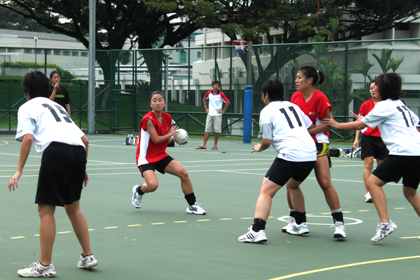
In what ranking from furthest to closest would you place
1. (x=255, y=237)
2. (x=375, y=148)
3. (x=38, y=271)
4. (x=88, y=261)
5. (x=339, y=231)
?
(x=375, y=148), (x=339, y=231), (x=255, y=237), (x=88, y=261), (x=38, y=271)

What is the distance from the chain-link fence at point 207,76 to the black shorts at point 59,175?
15524 millimetres

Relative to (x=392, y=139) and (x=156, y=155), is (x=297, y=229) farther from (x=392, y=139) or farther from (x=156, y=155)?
(x=156, y=155)

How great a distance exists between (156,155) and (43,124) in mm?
3169

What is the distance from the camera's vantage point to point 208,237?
252 inches

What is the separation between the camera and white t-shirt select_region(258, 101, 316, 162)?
6.05m

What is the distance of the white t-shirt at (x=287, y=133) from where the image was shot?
6.05m

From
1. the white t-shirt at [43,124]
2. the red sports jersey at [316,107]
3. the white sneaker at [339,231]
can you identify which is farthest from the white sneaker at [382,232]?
the white t-shirt at [43,124]

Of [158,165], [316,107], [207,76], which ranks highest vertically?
[207,76]

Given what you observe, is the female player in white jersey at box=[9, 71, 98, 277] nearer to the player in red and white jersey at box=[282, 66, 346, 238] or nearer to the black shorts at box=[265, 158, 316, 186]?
the black shorts at box=[265, 158, 316, 186]

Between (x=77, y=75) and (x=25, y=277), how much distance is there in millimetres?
21221

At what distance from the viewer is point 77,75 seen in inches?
994

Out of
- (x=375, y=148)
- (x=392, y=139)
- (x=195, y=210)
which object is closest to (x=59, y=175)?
(x=195, y=210)

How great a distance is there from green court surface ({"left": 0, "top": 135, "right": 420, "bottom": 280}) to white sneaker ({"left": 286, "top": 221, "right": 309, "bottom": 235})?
3.1 inches

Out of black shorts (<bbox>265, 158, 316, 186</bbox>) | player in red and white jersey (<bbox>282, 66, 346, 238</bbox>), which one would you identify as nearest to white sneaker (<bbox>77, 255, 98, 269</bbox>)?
black shorts (<bbox>265, 158, 316, 186</bbox>)
